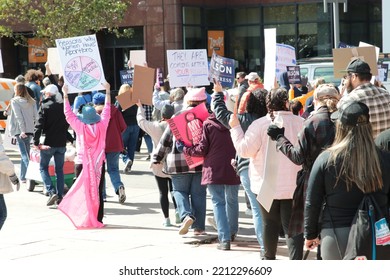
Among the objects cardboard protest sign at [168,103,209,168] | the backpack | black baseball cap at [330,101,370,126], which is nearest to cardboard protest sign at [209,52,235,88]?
cardboard protest sign at [168,103,209,168]

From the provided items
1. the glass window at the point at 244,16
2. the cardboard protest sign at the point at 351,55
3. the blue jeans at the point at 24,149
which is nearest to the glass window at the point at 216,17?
the glass window at the point at 244,16

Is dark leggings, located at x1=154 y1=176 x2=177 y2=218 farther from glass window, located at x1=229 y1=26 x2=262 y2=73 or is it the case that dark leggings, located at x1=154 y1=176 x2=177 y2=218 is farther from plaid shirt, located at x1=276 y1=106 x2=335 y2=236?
glass window, located at x1=229 y1=26 x2=262 y2=73

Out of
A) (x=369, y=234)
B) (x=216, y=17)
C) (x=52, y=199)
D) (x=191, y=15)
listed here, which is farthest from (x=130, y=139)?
(x=216, y=17)

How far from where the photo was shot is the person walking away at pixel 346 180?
19.0ft

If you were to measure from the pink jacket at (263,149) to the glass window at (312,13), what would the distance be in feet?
84.1

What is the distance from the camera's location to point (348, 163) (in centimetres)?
578

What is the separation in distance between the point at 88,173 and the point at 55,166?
1.91m

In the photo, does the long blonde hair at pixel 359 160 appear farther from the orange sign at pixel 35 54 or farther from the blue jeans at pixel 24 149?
the orange sign at pixel 35 54

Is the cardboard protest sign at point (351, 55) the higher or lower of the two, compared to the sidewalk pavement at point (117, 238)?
higher

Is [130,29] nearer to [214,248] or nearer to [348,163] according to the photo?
[214,248]

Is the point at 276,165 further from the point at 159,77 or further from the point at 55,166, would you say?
the point at 159,77

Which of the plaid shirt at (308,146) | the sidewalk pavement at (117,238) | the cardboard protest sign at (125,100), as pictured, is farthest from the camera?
the cardboard protest sign at (125,100)

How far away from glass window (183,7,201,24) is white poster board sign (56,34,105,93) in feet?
73.5

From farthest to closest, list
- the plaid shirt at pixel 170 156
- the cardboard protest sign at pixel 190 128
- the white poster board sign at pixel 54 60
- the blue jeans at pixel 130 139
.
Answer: the blue jeans at pixel 130 139, the white poster board sign at pixel 54 60, the plaid shirt at pixel 170 156, the cardboard protest sign at pixel 190 128
